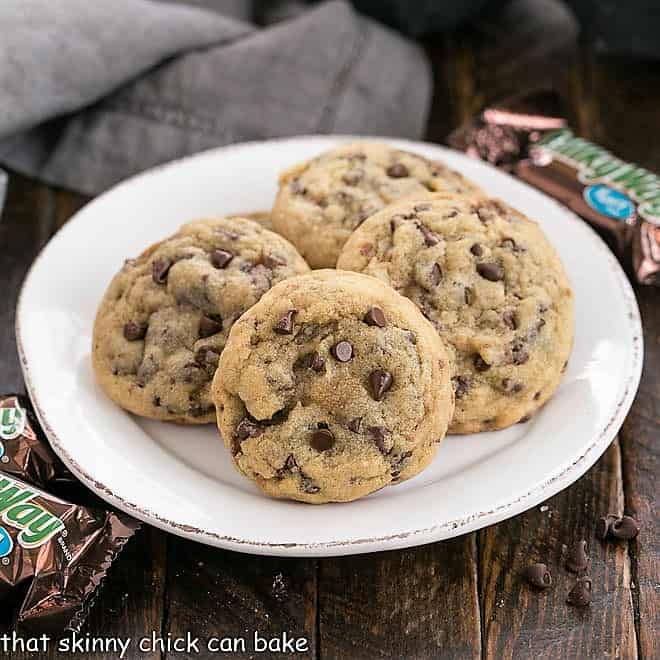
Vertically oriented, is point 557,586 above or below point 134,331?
below

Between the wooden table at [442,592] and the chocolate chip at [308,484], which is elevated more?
the chocolate chip at [308,484]

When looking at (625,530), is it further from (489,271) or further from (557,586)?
(489,271)

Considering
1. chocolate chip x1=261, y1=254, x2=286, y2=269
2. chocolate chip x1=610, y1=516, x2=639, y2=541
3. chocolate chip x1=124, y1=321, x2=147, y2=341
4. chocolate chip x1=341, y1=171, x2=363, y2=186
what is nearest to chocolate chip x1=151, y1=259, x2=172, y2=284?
chocolate chip x1=124, y1=321, x2=147, y2=341

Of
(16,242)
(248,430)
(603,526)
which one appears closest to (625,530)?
(603,526)

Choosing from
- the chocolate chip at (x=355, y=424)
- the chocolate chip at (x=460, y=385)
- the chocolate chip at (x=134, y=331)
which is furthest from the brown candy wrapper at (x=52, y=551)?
the chocolate chip at (x=460, y=385)

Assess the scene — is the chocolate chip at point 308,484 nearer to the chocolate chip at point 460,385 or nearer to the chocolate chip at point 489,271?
the chocolate chip at point 460,385

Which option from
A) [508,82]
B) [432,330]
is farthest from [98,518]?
[508,82]

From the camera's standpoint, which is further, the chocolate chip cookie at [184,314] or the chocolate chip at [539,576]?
the chocolate chip cookie at [184,314]
